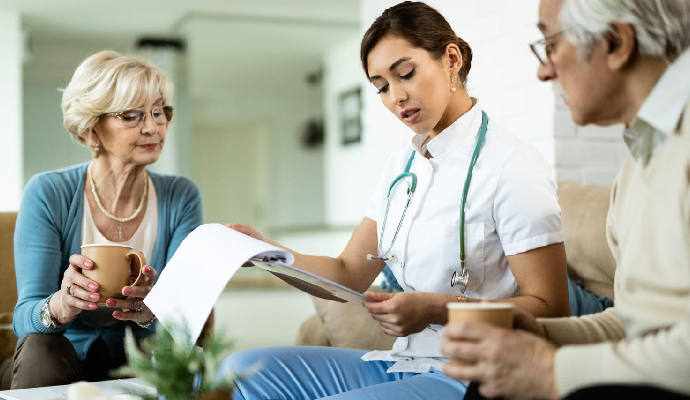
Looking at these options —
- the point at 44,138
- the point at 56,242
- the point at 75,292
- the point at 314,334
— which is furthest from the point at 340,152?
the point at 75,292

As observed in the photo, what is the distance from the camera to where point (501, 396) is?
3.45 ft

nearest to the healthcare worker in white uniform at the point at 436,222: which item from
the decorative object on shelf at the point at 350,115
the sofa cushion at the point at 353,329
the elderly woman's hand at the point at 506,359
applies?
the elderly woman's hand at the point at 506,359

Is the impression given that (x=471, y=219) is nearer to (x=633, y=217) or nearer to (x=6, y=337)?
(x=633, y=217)

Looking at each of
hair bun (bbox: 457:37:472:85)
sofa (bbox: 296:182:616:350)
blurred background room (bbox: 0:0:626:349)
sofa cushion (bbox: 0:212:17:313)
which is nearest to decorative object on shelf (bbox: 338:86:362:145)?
blurred background room (bbox: 0:0:626:349)

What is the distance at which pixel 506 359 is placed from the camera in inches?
38.5

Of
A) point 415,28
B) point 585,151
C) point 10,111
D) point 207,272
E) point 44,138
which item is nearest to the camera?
point 207,272

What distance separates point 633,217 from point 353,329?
4.49 feet

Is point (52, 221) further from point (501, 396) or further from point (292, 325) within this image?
point (292, 325)

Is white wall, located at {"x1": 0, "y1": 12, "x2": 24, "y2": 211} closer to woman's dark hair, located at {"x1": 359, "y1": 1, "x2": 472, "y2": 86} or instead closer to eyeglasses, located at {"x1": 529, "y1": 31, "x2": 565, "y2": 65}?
woman's dark hair, located at {"x1": 359, "y1": 1, "x2": 472, "y2": 86}

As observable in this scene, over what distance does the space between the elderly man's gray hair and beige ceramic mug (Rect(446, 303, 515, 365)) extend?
0.42 m

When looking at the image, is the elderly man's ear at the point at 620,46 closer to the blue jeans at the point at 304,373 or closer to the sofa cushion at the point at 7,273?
the blue jeans at the point at 304,373

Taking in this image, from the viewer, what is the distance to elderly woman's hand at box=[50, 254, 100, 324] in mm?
1656

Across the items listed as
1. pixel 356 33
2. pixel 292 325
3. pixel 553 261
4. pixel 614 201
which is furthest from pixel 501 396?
pixel 356 33

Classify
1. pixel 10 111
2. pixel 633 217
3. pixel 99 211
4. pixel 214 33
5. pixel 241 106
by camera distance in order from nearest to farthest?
pixel 633 217
pixel 99 211
pixel 10 111
pixel 214 33
pixel 241 106
